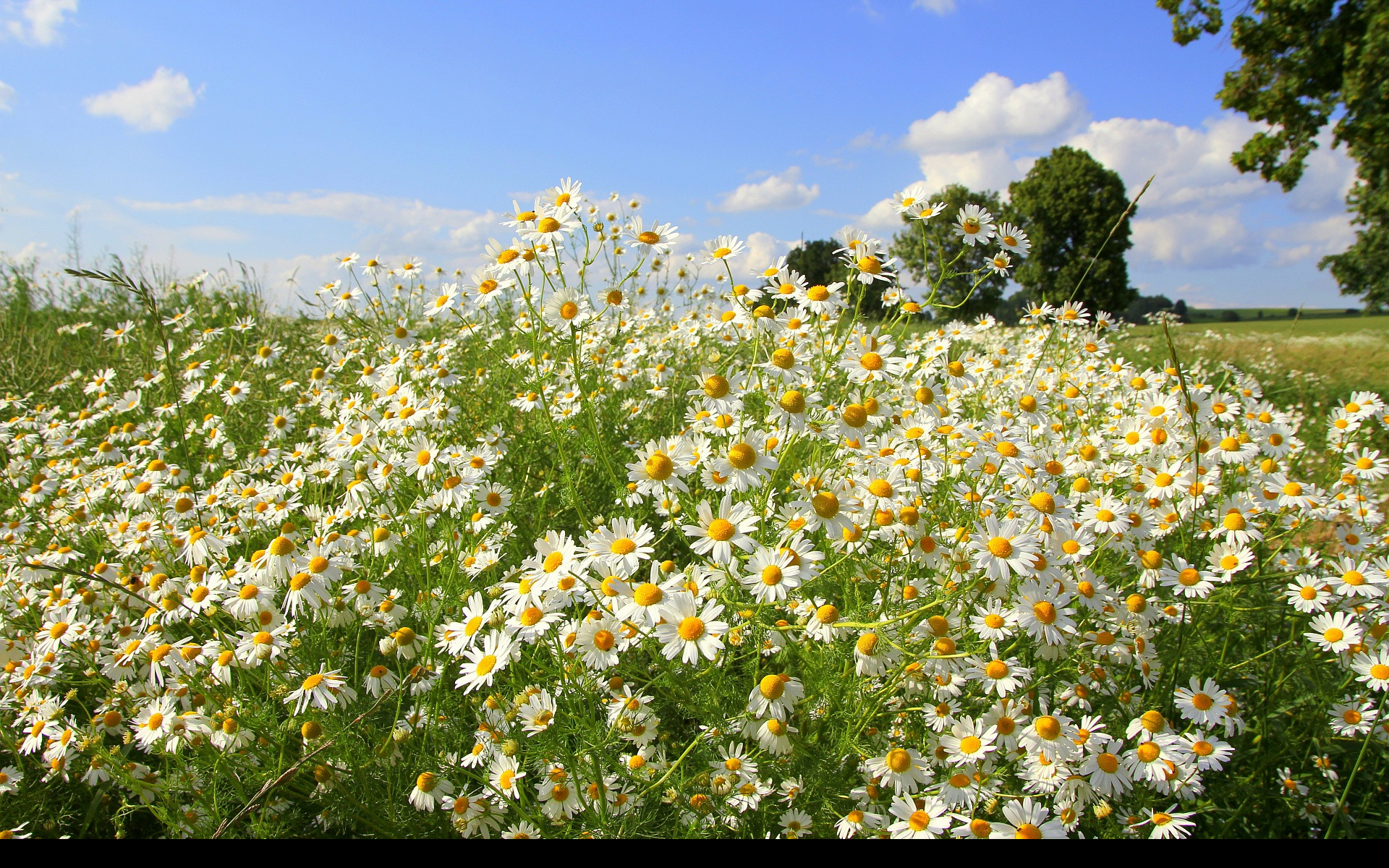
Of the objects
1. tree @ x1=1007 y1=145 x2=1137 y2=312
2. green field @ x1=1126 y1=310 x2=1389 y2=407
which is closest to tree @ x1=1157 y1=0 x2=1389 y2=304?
green field @ x1=1126 y1=310 x2=1389 y2=407

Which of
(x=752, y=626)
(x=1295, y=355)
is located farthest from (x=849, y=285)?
(x=1295, y=355)

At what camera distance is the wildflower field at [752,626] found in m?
1.69

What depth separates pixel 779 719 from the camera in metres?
1.61

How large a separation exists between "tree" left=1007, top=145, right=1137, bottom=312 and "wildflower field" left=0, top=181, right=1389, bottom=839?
1187 inches

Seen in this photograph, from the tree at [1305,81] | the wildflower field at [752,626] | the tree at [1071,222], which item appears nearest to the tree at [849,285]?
the wildflower field at [752,626]

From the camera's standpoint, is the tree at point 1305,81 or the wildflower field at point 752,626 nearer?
the wildflower field at point 752,626

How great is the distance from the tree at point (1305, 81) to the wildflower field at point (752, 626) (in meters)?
14.8

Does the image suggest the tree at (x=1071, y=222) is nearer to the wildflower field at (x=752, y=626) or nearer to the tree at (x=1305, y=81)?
the tree at (x=1305, y=81)

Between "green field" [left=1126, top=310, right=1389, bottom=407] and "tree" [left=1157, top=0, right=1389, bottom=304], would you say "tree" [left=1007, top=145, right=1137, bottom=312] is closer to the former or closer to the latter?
"tree" [left=1157, top=0, right=1389, bottom=304]

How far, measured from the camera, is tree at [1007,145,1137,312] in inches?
1133

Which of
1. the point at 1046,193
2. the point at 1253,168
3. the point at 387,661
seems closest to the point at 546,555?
the point at 387,661

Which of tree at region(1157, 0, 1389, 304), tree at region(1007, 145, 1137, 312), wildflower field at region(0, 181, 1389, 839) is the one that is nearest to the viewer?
wildflower field at region(0, 181, 1389, 839)

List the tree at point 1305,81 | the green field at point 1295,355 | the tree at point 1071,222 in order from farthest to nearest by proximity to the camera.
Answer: the tree at point 1071,222, the tree at point 1305,81, the green field at point 1295,355

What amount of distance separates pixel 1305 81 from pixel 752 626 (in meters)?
19.2
